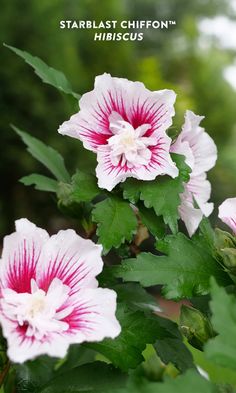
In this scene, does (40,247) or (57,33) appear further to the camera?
(57,33)

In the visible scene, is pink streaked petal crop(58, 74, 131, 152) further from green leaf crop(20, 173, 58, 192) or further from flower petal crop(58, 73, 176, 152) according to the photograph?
green leaf crop(20, 173, 58, 192)

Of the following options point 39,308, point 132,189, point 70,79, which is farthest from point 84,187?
point 70,79

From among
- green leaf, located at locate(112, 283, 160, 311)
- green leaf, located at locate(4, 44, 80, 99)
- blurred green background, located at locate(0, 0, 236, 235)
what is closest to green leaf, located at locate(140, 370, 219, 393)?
green leaf, located at locate(112, 283, 160, 311)

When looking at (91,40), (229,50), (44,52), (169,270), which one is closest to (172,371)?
(169,270)

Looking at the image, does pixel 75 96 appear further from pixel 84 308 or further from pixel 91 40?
pixel 91 40

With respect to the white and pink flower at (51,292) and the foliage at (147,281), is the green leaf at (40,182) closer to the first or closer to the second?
the foliage at (147,281)

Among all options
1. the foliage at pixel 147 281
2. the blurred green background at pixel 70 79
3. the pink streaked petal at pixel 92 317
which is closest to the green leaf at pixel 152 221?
the foliage at pixel 147 281
